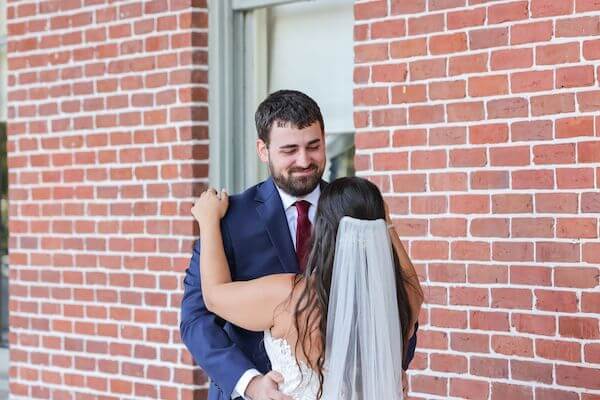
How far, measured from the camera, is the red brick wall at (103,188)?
6434 mm

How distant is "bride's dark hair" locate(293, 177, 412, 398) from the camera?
3.66 m

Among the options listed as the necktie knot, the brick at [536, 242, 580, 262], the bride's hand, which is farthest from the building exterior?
the bride's hand

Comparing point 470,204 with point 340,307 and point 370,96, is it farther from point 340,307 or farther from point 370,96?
point 340,307

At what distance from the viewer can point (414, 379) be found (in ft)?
17.8

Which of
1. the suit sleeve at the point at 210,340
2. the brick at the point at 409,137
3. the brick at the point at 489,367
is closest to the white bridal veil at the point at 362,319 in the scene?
the suit sleeve at the point at 210,340

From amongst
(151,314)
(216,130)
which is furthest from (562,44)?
(151,314)

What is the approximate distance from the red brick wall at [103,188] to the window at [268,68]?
10 centimetres

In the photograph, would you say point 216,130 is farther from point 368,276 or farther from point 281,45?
point 368,276

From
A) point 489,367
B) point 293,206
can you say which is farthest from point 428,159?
point 293,206

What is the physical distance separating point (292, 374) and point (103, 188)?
327 cm

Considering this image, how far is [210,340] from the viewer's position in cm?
396

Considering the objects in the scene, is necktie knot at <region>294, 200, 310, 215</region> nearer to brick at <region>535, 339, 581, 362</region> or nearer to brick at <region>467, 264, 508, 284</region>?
brick at <region>467, 264, 508, 284</region>

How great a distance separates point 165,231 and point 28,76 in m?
Result: 1.47

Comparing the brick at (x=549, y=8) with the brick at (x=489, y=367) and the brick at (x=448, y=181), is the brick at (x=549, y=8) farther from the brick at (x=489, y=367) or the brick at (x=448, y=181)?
the brick at (x=489, y=367)
